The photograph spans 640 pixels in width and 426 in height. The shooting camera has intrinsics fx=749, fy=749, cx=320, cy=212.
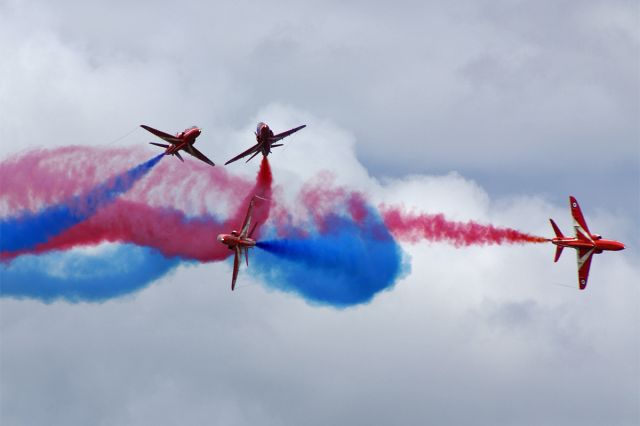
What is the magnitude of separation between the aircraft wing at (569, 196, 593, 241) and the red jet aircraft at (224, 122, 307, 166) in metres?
20.5

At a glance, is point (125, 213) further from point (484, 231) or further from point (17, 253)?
point (484, 231)

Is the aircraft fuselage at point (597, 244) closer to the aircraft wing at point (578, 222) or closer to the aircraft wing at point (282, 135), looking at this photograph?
the aircraft wing at point (578, 222)

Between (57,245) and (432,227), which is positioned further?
(432,227)

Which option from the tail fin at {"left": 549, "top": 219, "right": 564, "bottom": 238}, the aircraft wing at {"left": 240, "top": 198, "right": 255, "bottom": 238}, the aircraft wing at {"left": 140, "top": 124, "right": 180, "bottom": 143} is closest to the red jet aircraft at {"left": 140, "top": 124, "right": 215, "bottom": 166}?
the aircraft wing at {"left": 140, "top": 124, "right": 180, "bottom": 143}

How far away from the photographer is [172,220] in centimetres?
5334

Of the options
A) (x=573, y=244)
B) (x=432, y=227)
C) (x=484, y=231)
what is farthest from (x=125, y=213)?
(x=573, y=244)

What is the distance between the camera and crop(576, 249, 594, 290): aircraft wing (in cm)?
5422

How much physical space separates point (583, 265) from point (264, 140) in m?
25.1

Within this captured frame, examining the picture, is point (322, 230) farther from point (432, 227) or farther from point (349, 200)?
point (432, 227)

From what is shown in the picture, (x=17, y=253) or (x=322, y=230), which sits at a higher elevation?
(x=322, y=230)

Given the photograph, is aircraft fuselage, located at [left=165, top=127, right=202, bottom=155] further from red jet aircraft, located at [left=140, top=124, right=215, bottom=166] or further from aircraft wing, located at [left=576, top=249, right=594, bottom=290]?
aircraft wing, located at [left=576, top=249, right=594, bottom=290]

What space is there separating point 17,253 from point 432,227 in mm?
28406

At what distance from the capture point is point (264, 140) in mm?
54594

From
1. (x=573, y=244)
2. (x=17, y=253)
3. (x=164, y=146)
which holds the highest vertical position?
(x=164, y=146)
